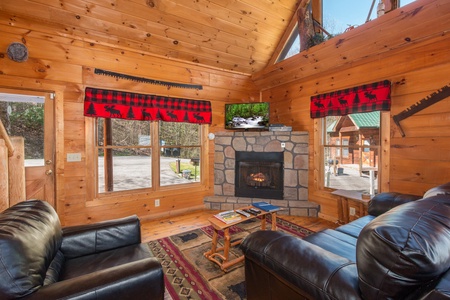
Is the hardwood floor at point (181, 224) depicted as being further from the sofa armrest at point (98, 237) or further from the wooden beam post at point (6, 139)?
the wooden beam post at point (6, 139)

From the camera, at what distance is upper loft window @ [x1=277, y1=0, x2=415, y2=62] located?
2971mm

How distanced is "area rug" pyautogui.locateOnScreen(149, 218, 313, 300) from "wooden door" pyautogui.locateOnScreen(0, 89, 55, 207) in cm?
163

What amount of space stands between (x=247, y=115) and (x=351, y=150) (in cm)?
183

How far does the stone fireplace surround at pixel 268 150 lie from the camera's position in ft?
12.5

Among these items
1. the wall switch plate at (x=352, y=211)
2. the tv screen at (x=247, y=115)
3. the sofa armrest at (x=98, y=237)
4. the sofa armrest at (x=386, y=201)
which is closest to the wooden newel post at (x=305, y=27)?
the tv screen at (x=247, y=115)

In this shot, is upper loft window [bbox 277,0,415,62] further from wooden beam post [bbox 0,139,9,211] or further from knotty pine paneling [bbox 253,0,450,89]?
wooden beam post [bbox 0,139,9,211]

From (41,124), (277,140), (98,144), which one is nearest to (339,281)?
(277,140)

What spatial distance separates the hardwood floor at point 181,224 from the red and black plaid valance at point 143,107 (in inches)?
65.1

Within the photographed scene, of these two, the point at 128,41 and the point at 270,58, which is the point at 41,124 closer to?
the point at 128,41

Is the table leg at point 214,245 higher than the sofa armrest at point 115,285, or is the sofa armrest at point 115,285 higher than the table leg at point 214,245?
the sofa armrest at point 115,285

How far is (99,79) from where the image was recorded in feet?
10.4

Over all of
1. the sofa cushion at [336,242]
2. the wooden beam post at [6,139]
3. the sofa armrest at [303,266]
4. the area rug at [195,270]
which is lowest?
the area rug at [195,270]

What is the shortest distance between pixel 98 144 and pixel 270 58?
137 inches

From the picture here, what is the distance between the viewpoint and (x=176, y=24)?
3.24 m
